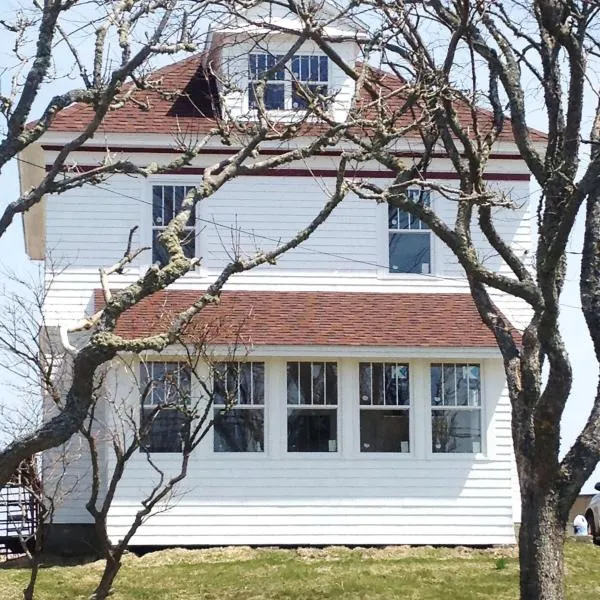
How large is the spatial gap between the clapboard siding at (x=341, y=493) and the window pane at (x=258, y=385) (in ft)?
0.47

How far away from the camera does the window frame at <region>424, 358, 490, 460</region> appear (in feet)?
64.6

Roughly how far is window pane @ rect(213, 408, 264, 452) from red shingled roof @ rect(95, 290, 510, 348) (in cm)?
130

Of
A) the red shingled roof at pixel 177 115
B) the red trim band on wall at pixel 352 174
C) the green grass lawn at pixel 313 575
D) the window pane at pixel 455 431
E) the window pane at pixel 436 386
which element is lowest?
the green grass lawn at pixel 313 575

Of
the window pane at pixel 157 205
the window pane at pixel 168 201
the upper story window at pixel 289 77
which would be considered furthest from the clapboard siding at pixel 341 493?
the upper story window at pixel 289 77

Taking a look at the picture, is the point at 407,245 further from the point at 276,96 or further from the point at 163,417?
the point at 163,417

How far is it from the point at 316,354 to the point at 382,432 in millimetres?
1731

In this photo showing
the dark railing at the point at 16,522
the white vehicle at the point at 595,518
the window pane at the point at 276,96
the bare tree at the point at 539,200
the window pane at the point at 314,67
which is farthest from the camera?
the white vehicle at the point at 595,518

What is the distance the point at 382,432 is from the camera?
19844 mm

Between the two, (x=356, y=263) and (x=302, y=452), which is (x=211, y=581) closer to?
(x=302, y=452)

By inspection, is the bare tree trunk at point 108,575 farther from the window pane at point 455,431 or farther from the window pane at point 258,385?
the window pane at point 455,431

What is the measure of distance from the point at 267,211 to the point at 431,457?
15.8 feet

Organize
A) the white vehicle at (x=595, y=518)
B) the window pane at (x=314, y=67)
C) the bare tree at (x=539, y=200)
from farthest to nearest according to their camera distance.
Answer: the white vehicle at (x=595, y=518) < the window pane at (x=314, y=67) < the bare tree at (x=539, y=200)

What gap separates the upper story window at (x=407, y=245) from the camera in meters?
20.7

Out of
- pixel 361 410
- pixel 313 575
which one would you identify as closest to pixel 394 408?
pixel 361 410
